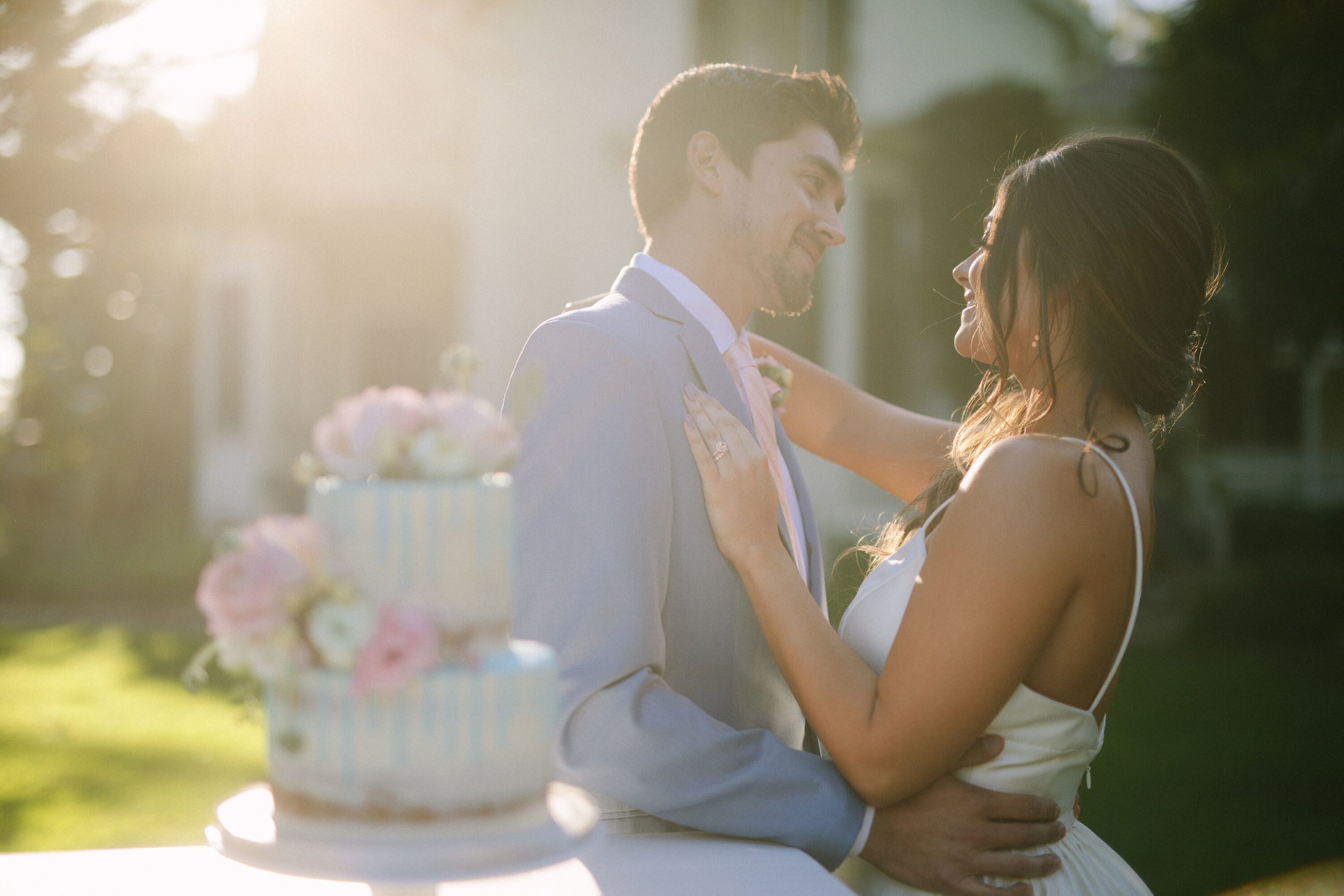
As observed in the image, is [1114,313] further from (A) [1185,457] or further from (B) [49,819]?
(A) [1185,457]

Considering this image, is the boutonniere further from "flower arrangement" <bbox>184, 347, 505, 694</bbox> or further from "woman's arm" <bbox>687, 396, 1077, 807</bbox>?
"flower arrangement" <bbox>184, 347, 505, 694</bbox>

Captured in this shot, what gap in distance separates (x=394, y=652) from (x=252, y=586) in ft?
0.69

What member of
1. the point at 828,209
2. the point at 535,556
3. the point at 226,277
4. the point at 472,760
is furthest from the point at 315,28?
the point at 472,760

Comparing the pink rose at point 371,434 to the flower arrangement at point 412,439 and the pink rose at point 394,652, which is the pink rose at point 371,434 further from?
the pink rose at point 394,652

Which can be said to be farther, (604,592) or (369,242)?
(369,242)

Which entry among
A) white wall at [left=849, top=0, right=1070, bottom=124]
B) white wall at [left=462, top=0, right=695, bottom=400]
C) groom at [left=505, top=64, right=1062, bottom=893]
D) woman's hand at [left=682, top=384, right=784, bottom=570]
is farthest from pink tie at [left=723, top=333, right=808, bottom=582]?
white wall at [left=849, top=0, right=1070, bottom=124]

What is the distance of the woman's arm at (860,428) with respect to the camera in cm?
405

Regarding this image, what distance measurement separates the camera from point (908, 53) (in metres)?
16.4

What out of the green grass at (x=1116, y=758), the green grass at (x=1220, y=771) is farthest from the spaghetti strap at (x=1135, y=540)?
the green grass at (x=1220, y=771)

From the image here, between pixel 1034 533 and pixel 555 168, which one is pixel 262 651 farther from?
pixel 555 168

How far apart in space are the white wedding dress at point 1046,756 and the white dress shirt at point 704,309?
50cm

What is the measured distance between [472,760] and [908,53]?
16219 mm

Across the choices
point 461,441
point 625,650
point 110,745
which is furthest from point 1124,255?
point 110,745

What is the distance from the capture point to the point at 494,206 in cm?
1370
